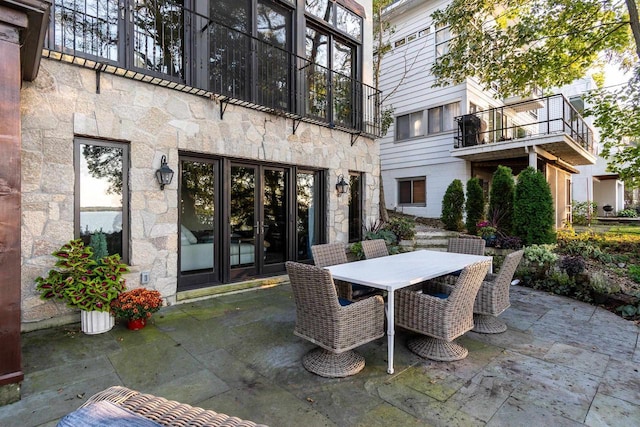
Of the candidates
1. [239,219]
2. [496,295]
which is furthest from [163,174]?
[496,295]

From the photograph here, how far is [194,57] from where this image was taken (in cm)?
470

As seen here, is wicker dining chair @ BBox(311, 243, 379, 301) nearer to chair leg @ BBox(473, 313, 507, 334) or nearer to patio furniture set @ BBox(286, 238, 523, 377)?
patio furniture set @ BBox(286, 238, 523, 377)

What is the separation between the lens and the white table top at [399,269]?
2.84m

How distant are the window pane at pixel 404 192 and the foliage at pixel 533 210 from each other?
5.29 metres

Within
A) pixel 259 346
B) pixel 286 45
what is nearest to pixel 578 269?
pixel 259 346

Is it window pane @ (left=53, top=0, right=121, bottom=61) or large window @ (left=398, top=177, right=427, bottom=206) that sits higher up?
window pane @ (left=53, top=0, right=121, bottom=61)

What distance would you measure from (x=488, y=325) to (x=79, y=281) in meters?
4.43

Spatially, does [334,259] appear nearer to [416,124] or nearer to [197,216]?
[197,216]

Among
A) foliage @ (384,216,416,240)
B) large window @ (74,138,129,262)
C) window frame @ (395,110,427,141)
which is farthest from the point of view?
window frame @ (395,110,427,141)

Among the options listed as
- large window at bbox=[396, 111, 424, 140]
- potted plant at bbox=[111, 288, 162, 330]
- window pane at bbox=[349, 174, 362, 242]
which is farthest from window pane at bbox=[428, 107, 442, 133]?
potted plant at bbox=[111, 288, 162, 330]

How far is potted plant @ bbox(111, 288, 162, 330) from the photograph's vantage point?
342 cm

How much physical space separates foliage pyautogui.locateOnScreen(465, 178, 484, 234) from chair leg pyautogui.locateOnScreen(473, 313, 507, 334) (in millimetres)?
5606

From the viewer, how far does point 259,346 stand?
3.20 meters

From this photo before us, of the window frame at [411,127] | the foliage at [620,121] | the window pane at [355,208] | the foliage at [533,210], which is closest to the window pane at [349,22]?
the window pane at [355,208]
